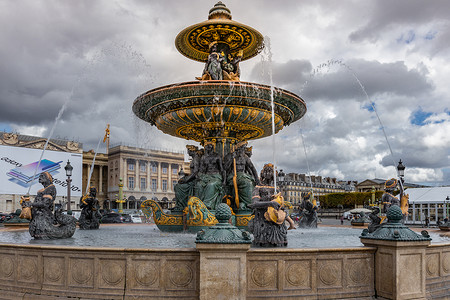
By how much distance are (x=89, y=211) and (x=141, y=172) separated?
3472 inches

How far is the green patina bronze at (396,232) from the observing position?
15.6 ft

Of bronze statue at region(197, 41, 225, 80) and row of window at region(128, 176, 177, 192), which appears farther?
row of window at region(128, 176, 177, 192)

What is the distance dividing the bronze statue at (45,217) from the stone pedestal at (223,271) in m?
4.63

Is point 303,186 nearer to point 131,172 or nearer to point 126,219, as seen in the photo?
point 131,172

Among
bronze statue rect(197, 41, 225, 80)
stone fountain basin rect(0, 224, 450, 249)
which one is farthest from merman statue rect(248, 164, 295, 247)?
bronze statue rect(197, 41, 225, 80)

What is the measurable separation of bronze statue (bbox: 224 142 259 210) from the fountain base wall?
5786mm

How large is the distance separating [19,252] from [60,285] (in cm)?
81

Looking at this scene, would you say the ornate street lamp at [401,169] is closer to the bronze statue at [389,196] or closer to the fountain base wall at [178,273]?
the bronze statue at [389,196]

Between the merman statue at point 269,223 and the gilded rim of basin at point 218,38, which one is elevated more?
the gilded rim of basin at point 218,38

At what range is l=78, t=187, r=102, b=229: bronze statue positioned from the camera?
12008 millimetres

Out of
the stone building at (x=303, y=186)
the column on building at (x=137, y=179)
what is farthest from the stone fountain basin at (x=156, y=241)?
the column on building at (x=137, y=179)

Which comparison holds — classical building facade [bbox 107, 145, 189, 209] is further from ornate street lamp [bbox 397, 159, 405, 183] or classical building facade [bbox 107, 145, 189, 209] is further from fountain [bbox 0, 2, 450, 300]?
fountain [bbox 0, 2, 450, 300]

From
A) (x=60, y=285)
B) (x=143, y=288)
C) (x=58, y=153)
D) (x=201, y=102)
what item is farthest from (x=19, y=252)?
(x=58, y=153)

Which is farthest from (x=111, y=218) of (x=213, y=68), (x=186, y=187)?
(x=213, y=68)
